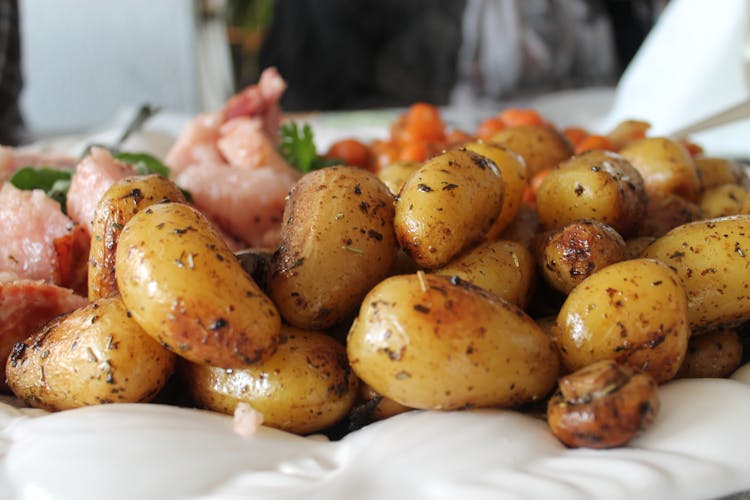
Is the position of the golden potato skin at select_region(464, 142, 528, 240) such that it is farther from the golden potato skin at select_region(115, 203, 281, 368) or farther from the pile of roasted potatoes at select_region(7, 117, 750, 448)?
the golden potato skin at select_region(115, 203, 281, 368)

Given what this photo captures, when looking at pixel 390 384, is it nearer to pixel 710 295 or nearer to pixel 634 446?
pixel 634 446

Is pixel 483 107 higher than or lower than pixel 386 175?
lower

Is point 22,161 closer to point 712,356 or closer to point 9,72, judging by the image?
point 712,356

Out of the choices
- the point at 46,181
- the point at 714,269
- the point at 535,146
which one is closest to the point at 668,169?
the point at 535,146

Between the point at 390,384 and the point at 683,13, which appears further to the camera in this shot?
the point at 683,13

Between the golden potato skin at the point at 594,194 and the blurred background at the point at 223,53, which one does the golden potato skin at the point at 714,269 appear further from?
the blurred background at the point at 223,53

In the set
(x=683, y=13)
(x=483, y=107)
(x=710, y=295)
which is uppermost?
(x=683, y=13)

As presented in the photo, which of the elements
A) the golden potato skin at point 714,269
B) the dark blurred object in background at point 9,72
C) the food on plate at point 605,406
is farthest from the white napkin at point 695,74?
the dark blurred object in background at point 9,72

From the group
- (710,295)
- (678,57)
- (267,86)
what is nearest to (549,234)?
(710,295)
